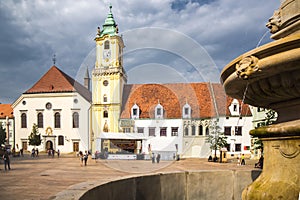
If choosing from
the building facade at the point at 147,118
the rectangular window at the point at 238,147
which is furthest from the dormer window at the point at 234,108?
the rectangular window at the point at 238,147

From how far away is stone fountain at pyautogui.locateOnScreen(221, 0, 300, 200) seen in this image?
254 centimetres

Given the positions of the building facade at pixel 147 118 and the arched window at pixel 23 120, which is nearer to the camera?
the building facade at pixel 147 118

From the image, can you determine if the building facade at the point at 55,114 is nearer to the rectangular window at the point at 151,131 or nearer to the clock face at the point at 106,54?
the clock face at the point at 106,54

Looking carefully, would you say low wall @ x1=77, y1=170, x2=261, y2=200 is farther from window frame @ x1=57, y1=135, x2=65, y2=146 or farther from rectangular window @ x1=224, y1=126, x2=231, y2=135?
window frame @ x1=57, y1=135, x2=65, y2=146

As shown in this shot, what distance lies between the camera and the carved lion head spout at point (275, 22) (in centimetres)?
342

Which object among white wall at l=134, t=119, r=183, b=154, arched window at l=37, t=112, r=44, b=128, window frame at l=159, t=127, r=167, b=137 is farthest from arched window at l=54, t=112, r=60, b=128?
window frame at l=159, t=127, r=167, b=137

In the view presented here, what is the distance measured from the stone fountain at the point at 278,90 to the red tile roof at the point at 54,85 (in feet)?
126

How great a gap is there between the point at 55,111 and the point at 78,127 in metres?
4.35

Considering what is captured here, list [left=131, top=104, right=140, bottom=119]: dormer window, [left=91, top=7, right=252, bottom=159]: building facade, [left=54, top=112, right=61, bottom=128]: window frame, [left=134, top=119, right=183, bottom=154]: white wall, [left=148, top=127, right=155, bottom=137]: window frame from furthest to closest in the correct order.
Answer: [left=54, top=112, right=61, bottom=128]: window frame
[left=131, top=104, right=140, bottom=119]: dormer window
[left=148, top=127, right=155, bottom=137]: window frame
[left=134, top=119, right=183, bottom=154]: white wall
[left=91, top=7, right=252, bottom=159]: building facade

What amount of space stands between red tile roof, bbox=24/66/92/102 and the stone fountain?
38.5 metres

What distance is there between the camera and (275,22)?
3.46m

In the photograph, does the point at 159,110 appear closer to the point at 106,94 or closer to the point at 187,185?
the point at 106,94

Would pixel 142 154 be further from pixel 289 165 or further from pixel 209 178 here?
pixel 289 165

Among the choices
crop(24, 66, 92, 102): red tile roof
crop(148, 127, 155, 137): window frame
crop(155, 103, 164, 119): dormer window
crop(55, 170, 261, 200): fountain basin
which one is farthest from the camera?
crop(24, 66, 92, 102): red tile roof
